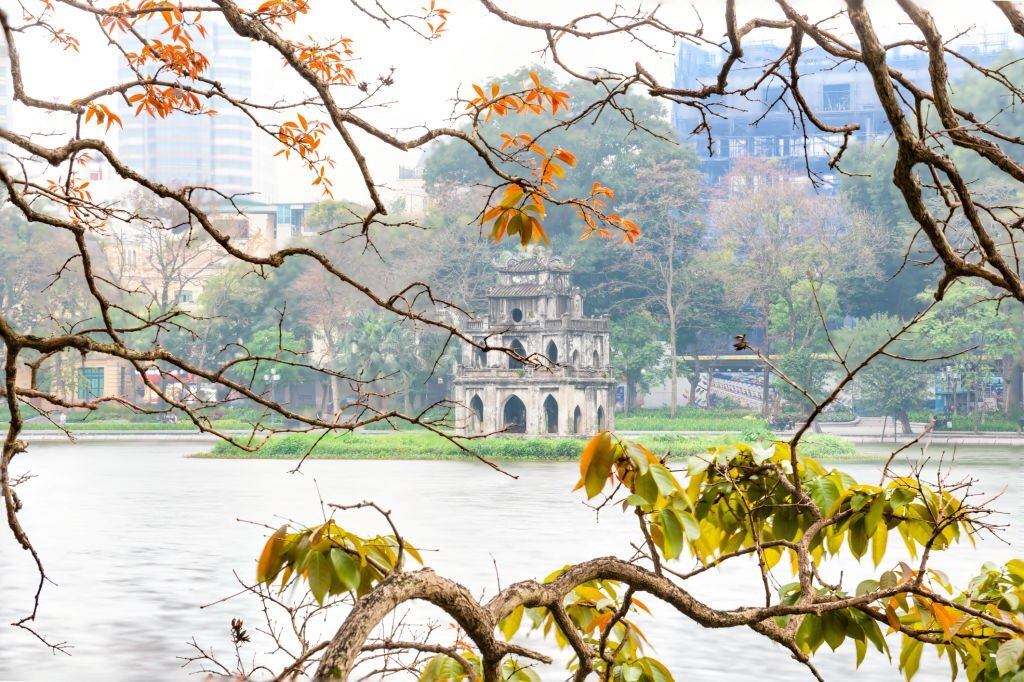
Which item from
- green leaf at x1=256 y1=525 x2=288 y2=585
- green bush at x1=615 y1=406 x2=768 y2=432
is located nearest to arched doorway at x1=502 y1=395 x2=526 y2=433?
green bush at x1=615 y1=406 x2=768 y2=432

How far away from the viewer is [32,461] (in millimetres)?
30922

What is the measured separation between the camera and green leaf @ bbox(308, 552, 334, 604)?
172cm

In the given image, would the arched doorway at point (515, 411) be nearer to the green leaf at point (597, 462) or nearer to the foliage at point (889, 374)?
the foliage at point (889, 374)

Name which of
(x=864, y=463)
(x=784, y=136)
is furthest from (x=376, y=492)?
(x=784, y=136)

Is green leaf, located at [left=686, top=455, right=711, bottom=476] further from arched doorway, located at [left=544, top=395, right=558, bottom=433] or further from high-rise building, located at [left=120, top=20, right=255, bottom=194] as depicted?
high-rise building, located at [left=120, top=20, right=255, bottom=194]

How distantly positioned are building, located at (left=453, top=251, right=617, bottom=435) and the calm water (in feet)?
5.73

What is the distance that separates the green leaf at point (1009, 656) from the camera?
1.92 meters

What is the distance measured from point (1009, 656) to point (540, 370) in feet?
90.1

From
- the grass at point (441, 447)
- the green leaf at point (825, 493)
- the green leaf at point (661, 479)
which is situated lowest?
the grass at point (441, 447)

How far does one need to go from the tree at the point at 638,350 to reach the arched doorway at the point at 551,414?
386cm

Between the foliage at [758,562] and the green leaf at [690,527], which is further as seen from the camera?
the green leaf at [690,527]

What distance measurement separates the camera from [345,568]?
175 centimetres

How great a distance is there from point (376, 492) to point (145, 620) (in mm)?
10457

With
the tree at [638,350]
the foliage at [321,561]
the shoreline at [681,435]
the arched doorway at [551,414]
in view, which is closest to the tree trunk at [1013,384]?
the shoreline at [681,435]
